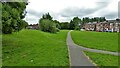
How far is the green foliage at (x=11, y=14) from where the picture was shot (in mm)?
18889

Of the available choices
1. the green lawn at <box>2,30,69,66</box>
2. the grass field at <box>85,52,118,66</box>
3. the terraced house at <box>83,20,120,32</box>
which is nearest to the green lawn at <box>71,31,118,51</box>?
the green lawn at <box>2,30,69,66</box>

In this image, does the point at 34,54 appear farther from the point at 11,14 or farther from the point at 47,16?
the point at 47,16

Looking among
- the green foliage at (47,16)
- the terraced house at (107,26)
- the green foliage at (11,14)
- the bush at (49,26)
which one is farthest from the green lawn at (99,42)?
the terraced house at (107,26)

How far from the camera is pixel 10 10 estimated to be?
2091 cm

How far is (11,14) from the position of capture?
20.8 metres

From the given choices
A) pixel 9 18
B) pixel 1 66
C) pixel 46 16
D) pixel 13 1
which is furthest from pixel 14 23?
pixel 46 16

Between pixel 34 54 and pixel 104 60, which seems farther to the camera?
pixel 34 54

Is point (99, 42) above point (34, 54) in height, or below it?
below

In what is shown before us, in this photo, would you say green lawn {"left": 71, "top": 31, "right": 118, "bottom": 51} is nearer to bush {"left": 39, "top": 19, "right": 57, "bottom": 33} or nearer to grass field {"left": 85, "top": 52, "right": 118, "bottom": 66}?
grass field {"left": 85, "top": 52, "right": 118, "bottom": 66}

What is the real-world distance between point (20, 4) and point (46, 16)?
66.4 metres

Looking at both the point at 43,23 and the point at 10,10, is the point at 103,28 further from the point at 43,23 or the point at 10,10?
the point at 10,10

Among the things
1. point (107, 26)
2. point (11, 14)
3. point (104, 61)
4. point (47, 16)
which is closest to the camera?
point (104, 61)

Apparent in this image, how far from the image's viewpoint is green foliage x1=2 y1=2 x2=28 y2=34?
1889cm

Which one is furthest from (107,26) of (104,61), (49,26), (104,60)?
(104,61)
